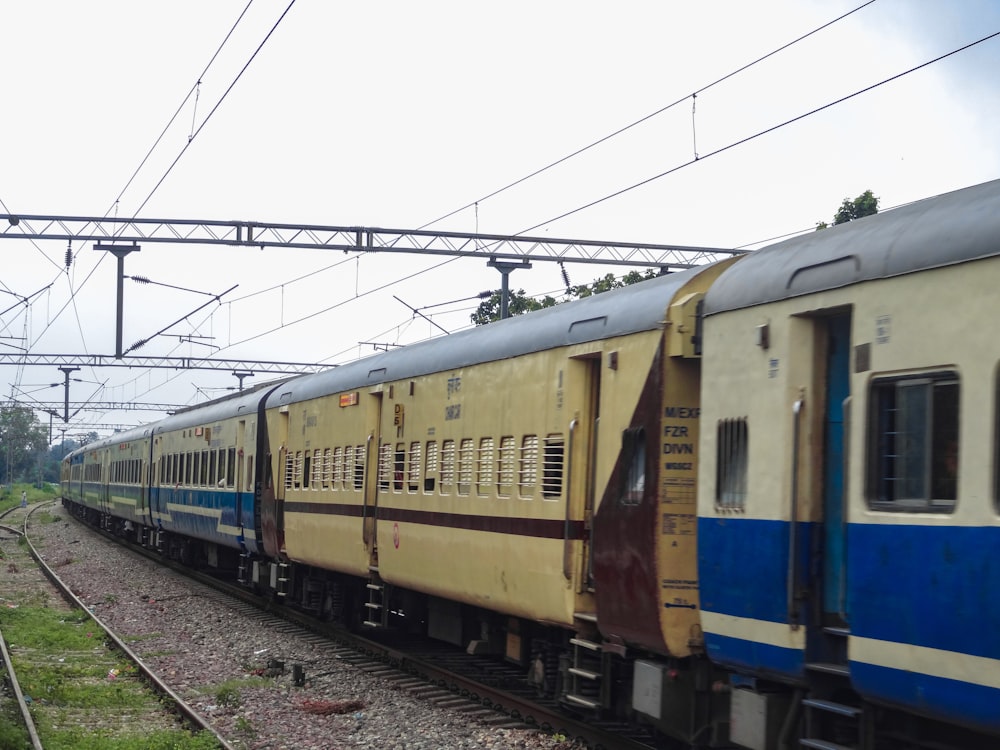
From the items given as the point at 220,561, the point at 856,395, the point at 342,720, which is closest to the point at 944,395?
the point at 856,395

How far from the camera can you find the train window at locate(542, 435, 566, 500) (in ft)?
34.0

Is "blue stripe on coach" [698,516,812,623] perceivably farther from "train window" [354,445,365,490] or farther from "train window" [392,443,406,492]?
"train window" [354,445,365,490]

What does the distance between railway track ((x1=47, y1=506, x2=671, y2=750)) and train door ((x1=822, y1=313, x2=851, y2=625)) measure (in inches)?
119

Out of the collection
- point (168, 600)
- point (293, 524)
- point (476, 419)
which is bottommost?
point (168, 600)

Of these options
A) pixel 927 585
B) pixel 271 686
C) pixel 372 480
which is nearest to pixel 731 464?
pixel 927 585

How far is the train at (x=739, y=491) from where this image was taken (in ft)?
19.4

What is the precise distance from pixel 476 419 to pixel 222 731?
12.1 feet

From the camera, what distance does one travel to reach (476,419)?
40.0ft

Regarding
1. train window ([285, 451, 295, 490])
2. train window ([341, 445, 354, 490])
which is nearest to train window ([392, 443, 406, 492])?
train window ([341, 445, 354, 490])

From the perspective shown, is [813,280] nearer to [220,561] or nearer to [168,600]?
[168,600]

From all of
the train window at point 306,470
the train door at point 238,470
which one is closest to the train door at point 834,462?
the train window at point 306,470

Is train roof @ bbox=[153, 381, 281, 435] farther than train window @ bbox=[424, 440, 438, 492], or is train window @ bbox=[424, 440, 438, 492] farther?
train roof @ bbox=[153, 381, 281, 435]

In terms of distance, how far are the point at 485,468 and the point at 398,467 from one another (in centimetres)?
278

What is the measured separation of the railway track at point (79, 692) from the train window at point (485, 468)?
3203 millimetres
